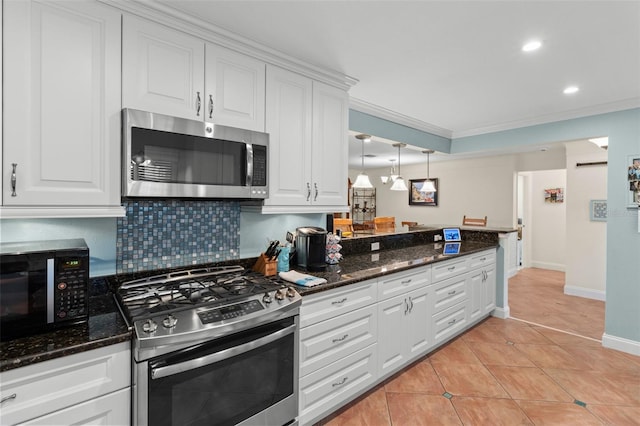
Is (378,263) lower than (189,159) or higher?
lower

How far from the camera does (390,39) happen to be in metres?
2.03

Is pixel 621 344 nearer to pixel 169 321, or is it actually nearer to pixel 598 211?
pixel 598 211

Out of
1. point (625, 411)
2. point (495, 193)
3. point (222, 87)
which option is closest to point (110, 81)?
point (222, 87)

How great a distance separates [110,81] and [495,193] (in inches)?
251

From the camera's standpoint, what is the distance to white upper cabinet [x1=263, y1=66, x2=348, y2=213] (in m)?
2.17

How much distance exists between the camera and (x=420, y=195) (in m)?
7.61

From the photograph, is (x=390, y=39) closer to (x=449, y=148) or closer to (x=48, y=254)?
(x=48, y=254)

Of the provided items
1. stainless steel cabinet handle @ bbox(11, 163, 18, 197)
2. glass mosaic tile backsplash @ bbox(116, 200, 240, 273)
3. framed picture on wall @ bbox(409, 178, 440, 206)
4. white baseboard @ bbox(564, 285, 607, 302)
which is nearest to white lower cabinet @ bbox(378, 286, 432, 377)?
glass mosaic tile backsplash @ bbox(116, 200, 240, 273)

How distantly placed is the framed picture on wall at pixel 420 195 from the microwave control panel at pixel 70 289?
6.93m

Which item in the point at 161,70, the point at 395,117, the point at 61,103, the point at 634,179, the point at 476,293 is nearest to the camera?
the point at 61,103

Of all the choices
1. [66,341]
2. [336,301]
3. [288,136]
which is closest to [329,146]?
[288,136]

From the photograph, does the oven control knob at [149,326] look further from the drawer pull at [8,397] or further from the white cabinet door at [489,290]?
the white cabinet door at [489,290]

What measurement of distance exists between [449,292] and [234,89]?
8.54 feet

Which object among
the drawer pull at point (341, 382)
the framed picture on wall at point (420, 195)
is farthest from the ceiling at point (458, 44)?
the framed picture on wall at point (420, 195)
